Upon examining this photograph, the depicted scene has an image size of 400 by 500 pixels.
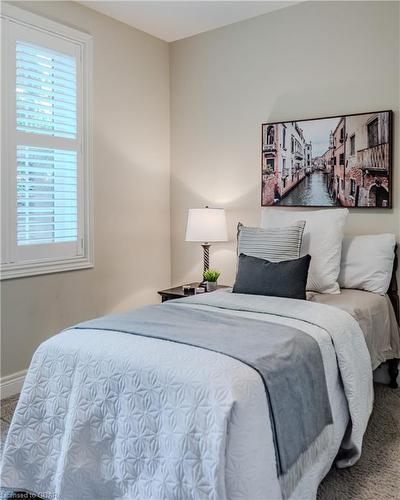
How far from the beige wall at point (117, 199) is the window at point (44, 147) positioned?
0.11 metres

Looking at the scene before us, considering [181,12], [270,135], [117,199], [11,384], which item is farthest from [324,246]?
[11,384]

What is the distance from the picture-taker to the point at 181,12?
368cm

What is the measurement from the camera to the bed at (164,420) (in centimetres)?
161

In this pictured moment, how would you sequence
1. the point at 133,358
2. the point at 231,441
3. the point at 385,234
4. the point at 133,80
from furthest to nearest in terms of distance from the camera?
the point at 133,80 → the point at 385,234 → the point at 133,358 → the point at 231,441

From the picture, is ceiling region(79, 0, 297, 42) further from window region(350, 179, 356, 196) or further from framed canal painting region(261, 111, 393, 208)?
window region(350, 179, 356, 196)

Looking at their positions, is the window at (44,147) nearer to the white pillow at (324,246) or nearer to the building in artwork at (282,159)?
the building in artwork at (282,159)

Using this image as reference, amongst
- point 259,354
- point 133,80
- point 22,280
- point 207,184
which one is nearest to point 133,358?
point 259,354

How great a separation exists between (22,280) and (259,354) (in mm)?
2000

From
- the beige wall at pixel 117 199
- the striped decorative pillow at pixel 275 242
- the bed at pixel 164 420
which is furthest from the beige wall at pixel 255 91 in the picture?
the bed at pixel 164 420

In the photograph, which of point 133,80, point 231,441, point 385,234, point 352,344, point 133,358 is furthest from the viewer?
point 133,80

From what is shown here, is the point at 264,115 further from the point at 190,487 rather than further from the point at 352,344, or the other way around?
the point at 190,487

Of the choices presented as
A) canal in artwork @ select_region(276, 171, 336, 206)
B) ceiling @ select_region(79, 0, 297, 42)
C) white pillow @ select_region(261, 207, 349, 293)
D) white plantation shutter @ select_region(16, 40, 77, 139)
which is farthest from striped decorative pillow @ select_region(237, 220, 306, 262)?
ceiling @ select_region(79, 0, 297, 42)

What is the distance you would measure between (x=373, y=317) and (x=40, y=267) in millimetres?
2205

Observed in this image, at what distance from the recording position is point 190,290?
3.76 metres
